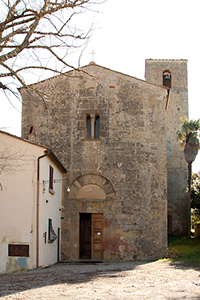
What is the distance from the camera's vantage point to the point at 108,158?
17547 mm

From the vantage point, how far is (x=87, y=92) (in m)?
18.3

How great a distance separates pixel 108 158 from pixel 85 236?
373 centimetres

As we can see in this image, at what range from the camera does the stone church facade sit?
1695cm

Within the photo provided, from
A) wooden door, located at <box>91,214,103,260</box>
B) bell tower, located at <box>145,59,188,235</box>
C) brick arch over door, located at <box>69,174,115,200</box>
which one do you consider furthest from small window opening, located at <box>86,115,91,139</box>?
bell tower, located at <box>145,59,188,235</box>

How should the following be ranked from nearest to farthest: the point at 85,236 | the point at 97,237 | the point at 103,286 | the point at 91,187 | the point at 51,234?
the point at 103,286, the point at 51,234, the point at 97,237, the point at 91,187, the point at 85,236

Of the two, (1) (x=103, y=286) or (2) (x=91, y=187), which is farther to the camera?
(2) (x=91, y=187)

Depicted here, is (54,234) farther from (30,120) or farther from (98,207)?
(30,120)

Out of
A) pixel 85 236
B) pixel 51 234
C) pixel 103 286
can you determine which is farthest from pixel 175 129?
pixel 103 286

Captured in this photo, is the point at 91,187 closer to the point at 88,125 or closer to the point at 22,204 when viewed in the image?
the point at 88,125

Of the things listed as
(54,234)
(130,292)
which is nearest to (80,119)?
(54,234)

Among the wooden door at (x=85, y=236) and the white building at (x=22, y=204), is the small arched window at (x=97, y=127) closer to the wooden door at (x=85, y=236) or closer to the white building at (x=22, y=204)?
the wooden door at (x=85, y=236)

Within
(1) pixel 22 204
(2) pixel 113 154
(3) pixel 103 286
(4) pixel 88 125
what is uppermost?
(4) pixel 88 125

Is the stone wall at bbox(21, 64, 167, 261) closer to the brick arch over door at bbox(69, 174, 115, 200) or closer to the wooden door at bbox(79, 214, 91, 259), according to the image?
the brick arch over door at bbox(69, 174, 115, 200)

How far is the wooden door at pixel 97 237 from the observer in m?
17.1
